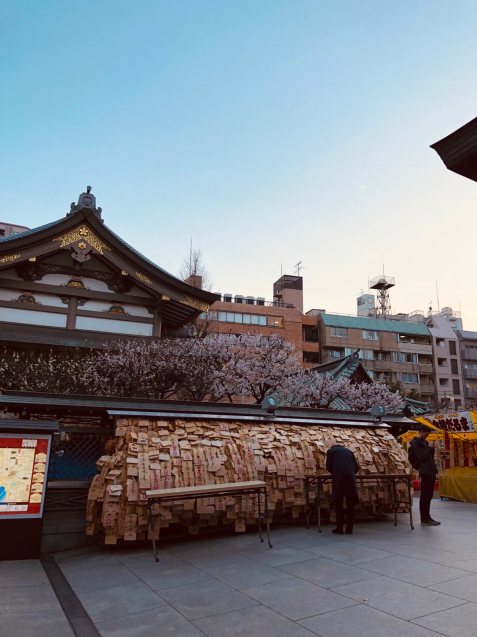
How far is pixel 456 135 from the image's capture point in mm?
4512

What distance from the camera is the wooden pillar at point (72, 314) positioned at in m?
15.8

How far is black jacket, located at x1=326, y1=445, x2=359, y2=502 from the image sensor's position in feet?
25.8

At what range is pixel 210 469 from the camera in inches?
314

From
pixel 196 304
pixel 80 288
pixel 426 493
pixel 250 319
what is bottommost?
pixel 426 493

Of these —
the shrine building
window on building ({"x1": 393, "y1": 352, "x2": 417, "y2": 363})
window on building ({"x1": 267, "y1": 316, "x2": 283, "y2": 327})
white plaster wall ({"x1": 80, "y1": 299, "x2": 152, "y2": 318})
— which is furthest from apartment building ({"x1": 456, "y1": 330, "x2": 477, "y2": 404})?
white plaster wall ({"x1": 80, "y1": 299, "x2": 152, "y2": 318})

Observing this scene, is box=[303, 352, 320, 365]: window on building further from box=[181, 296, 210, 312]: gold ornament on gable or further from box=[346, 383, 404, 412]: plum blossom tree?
box=[181, 296, 210, 312]: gold ornament on gable

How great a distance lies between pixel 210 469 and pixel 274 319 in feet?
148

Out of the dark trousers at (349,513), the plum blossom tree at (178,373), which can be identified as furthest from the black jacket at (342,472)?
the plum blossom tree at (178,373)

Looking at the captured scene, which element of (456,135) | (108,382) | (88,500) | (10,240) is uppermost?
(10,240)

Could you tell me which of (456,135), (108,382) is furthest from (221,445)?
(108,382)

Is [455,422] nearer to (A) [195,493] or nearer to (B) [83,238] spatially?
(A) [195,493]

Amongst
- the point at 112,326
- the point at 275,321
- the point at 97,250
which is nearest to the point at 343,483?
the point at 112,326

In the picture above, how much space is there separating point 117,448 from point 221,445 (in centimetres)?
187

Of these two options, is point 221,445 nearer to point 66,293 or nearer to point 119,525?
point 119,525
